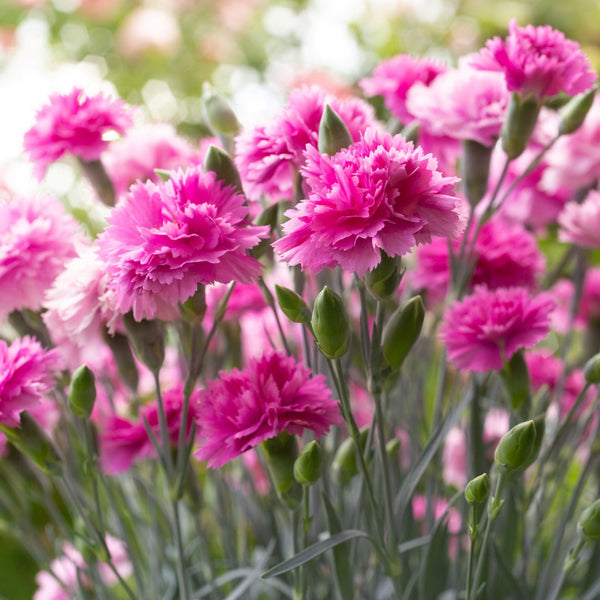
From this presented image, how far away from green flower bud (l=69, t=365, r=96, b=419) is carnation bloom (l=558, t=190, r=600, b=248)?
363 millimetres

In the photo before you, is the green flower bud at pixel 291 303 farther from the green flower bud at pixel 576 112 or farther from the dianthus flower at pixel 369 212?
the green flower bud at pixel 576 112

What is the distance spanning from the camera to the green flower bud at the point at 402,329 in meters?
0.34

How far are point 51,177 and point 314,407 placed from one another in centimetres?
98

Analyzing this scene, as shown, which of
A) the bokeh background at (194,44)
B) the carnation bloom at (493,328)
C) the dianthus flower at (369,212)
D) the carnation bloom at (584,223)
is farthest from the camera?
the bokeh background at (194,44)

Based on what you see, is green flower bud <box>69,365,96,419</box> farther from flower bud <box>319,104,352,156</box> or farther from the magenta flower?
the magenta flower

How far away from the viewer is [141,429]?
453 mm

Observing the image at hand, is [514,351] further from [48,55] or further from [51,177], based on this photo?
[48,55]

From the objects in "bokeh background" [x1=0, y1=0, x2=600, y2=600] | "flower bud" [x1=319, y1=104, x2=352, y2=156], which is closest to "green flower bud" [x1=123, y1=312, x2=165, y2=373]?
"flower bud" [x1=319, y1=104, x2=352, y2=156]

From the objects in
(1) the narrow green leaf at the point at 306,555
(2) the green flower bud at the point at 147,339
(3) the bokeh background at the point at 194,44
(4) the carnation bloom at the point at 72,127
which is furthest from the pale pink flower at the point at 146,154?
(3) the bokeh background at the point at 194,44

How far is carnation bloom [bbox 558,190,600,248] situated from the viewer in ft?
1.65

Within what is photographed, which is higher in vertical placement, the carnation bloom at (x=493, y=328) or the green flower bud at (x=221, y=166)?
the green flower bud at (x=221, y=166)

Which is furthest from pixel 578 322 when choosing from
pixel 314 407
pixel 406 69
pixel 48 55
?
pixel 48 55

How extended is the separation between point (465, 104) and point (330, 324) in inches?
8.4

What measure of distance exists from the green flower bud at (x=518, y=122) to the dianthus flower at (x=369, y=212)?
14 cm
